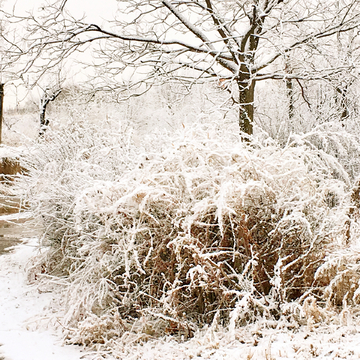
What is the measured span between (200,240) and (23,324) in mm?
2020

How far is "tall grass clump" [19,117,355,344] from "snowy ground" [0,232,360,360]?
0.16m

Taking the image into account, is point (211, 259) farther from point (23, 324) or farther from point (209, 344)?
point (23, 324)

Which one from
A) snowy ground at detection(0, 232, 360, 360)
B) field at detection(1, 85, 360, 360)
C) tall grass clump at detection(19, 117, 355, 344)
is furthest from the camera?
tall grass clump at detection(19, 117, 355, 344)

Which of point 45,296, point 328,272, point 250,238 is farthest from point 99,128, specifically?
point 328,272

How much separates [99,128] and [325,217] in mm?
3307

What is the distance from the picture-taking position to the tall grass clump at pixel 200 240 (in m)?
3.42

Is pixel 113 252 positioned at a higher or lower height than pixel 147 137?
lower

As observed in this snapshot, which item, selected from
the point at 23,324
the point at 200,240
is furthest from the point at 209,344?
the point at 23,324

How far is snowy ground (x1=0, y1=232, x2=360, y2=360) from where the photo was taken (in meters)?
2.76

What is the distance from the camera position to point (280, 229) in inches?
140

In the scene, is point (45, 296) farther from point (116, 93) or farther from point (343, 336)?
point (116, 93)

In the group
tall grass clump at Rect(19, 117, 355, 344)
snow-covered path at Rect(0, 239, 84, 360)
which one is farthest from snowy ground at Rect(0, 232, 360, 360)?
tall grass clump at Rect(19, 117, 355, 344)

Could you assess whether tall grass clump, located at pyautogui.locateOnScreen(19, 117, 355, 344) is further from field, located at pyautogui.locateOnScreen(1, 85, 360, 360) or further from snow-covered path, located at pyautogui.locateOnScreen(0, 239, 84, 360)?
snow-covered path, located at pyautogui.locateOnScreen(0, 239, 84, 360)

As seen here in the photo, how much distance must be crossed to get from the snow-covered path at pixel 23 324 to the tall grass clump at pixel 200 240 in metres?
0.21
